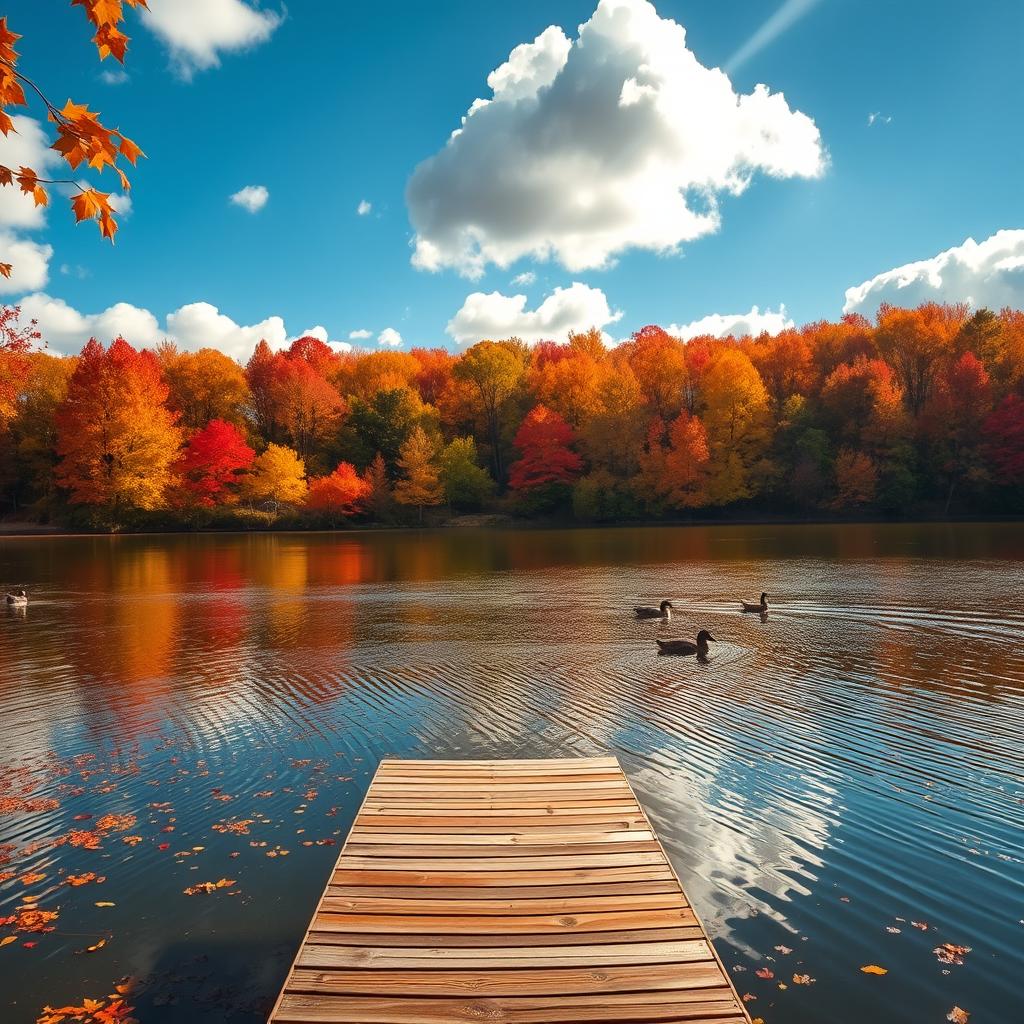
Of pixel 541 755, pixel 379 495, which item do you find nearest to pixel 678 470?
pixel 379 495

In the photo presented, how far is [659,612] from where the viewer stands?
21.0 metres

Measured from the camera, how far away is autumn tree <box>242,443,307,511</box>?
230ft

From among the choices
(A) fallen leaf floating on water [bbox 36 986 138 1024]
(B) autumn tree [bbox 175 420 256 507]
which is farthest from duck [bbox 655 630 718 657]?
(B) autumn tree [bbox 175 420 256 507]

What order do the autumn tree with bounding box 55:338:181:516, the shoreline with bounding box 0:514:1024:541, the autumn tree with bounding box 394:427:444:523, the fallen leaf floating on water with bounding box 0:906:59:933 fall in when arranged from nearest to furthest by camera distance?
the fallen leaf floating on water with bounding box 0:906:59:933
the shoreline with bounding box 0:514:1024:541
the autumn tree with bounding box 55:338:181:516
the autumn tree with bounding box 394:427:444:523

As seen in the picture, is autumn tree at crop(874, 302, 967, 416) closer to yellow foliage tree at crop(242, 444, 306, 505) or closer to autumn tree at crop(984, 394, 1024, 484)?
autumn tree at crop(984, 394, 1024, 484)

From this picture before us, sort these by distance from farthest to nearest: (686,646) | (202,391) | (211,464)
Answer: (202,391), (211,464), (686,646)

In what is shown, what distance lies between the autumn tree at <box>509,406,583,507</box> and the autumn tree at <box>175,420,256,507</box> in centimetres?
2833

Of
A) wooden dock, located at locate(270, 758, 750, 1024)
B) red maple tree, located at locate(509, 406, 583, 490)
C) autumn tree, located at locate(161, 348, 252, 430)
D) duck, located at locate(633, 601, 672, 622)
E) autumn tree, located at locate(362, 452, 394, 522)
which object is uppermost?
autumn tree, located at locate(161, 348, 252, 430)

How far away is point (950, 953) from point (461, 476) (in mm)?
71364

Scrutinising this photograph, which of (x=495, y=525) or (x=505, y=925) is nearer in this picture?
Answer: (x=505, y=925)

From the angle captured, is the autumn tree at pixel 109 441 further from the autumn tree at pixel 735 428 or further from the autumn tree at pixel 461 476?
the autumn tree at pixel 735 428

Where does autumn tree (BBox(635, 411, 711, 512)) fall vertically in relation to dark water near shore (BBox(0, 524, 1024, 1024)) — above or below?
above

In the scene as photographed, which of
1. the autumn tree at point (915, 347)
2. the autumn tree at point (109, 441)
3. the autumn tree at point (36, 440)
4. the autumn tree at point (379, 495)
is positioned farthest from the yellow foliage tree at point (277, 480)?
the autumn tree at point (915, 347)

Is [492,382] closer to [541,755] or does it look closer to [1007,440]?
[1007,440]
